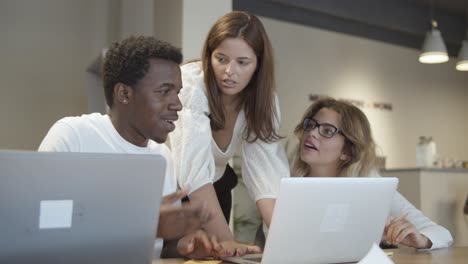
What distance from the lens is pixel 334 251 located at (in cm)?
127

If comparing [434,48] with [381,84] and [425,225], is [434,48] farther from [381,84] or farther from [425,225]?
[425,225]

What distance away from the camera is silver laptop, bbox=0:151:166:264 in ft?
2.71

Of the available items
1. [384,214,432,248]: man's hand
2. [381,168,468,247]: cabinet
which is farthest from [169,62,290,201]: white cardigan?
[381,168,468,247]: cabinet

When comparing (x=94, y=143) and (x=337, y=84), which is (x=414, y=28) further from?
(x=94, y=143)

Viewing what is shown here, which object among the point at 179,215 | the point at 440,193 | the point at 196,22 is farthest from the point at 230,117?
the point at 440,193

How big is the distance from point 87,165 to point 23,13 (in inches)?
152

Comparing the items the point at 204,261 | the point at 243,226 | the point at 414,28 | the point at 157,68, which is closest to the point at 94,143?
the point at 157,68

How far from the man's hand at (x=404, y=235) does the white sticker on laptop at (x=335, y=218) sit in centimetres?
44

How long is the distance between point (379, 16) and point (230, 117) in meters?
4.32

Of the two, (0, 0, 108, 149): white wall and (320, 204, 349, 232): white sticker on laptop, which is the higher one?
(0, 0, 108, 149): white wall

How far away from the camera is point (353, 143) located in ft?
7.14

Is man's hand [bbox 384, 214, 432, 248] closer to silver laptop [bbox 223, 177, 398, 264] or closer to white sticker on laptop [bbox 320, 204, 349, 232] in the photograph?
silver laptop [bbox 223, 177, 398, 264]

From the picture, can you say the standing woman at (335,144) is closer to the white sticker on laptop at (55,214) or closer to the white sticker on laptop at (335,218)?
the white sticker on laptop at (335,218)

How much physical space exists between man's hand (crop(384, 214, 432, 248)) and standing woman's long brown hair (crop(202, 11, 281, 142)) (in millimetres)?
512
